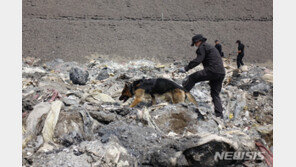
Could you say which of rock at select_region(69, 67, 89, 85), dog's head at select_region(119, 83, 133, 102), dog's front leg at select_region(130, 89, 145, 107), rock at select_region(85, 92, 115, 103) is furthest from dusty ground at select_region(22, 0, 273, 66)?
dog's front leg at select_region(130, 89, 145, 107)

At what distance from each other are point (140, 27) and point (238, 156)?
51.5 feet

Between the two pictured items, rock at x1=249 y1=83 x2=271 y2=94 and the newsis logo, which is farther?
rock at x1=249 y1=83 x2=271 y2=94

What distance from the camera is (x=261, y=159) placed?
241cm

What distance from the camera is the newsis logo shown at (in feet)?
7.47

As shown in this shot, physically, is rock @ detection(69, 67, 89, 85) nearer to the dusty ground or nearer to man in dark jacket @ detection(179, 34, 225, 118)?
man in dark jacket @ detection(179, 34, 225, 118)

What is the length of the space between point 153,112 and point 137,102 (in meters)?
0.79

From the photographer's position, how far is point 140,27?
1716 centimetres

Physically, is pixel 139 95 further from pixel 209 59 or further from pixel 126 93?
pixel 209 59

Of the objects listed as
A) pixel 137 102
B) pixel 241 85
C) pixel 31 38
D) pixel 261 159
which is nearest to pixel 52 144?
pixel 137 102

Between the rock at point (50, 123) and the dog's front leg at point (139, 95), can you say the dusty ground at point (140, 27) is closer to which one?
the dog's front leg at point (139, 95)

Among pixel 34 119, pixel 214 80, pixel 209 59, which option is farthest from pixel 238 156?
pixel 34 119

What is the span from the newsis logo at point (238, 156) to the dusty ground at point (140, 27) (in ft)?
38.4

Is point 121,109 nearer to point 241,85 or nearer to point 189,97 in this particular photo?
point 189,97

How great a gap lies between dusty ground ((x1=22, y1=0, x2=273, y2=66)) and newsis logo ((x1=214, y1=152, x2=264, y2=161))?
11.7 m
